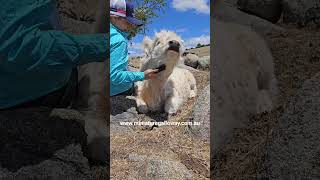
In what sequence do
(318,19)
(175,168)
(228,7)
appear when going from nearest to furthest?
1. (175,168)
2. (228,7)
3. (318,19)

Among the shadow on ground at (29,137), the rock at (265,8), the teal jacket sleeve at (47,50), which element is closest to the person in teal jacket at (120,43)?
the teal jacket sleeve at (47,50)

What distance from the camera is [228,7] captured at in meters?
2.88

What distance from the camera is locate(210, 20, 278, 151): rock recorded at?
2.81 m

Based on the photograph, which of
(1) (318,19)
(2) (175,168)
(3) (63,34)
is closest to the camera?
(3) (63,34)

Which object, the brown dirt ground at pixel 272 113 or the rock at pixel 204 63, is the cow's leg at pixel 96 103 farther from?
the brown dirt ground at pixel 272 113

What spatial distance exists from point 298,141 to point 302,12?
119 cm

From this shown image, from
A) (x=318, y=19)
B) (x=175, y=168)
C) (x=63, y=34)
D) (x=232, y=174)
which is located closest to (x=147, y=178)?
(x=175, y=168)

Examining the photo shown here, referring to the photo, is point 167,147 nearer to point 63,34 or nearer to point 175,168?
point 175,168

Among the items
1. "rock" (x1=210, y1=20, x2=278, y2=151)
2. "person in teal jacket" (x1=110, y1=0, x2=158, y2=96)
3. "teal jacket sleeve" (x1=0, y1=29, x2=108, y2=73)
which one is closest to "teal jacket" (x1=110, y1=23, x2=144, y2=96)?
"person in teal jacket" (x1=110, y1=0, x2=158, y2=96)

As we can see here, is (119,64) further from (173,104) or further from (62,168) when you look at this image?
(62,168)

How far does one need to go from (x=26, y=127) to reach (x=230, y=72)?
3.90ft

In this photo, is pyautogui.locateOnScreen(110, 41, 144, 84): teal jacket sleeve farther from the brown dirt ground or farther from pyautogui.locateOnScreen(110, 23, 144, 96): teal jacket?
the brown dirt ground

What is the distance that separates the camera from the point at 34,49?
7.86ft

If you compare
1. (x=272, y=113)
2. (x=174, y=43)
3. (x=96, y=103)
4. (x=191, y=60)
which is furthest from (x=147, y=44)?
(x=272, y=113)
